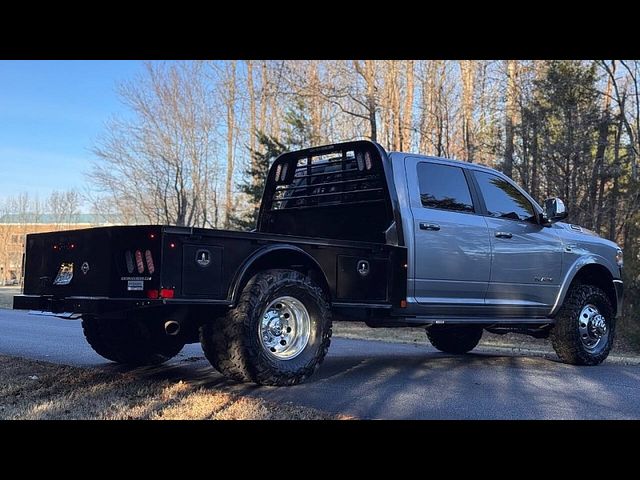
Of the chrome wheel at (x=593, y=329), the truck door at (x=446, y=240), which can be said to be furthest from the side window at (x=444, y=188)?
the chrome wheel at (x=593, y=329)

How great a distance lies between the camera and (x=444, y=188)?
782 centimetres

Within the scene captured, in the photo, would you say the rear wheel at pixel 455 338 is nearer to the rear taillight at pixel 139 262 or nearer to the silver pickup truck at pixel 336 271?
the silver pickup truck at pixel 336 271

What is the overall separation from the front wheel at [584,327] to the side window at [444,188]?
2.10m

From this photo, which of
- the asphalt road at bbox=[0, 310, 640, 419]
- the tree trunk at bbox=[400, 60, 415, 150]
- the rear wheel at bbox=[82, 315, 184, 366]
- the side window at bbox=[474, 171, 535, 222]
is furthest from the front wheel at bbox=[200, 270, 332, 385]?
the tree trunk at bbox=[400, 60, 415, 150]

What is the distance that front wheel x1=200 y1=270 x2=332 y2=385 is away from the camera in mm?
5910

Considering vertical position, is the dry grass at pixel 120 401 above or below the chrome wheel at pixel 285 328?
below

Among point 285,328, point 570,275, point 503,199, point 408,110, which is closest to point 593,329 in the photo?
point 570,275

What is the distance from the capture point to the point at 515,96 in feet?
63.8

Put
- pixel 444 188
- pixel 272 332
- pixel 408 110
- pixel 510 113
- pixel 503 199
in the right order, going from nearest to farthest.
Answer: pixel 272 332 → pixel 444 188 → pixel 503 199 → pixel 510 113 → pixel 408 110

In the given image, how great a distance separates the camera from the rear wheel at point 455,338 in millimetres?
9867

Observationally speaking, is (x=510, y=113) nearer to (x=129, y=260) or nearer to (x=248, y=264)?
(x=248, y=264)

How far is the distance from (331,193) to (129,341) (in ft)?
9.20

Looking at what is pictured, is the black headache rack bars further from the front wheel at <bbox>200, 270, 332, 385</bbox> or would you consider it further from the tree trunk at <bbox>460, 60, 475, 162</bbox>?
the tree trunk at <bbox>460, 60, 475, 162</bbox>
